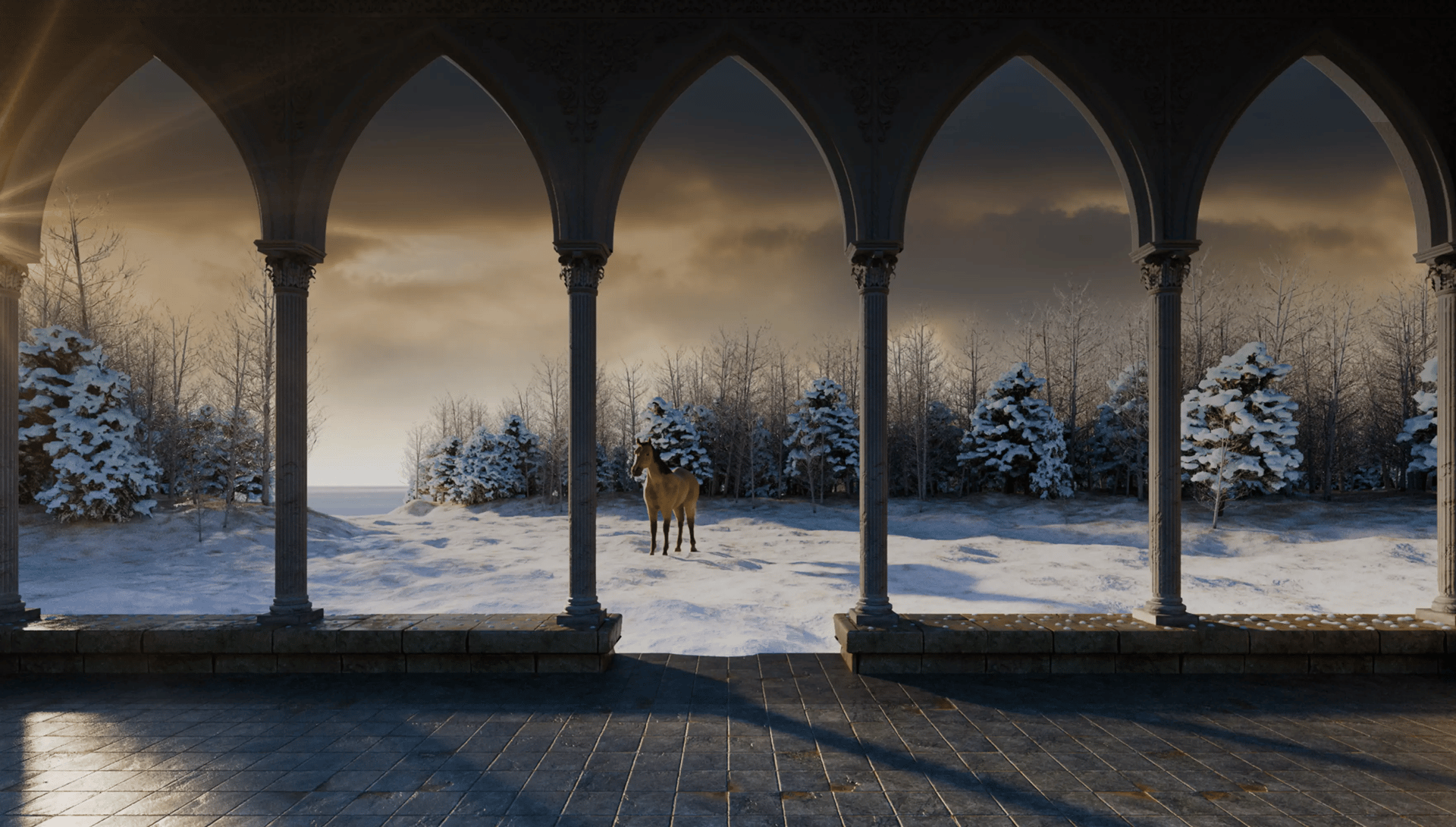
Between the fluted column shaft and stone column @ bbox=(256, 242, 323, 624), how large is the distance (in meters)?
2.07

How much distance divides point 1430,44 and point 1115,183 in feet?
63.5

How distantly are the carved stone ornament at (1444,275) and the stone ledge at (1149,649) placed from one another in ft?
8.99

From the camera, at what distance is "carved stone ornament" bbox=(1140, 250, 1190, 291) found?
245 inches

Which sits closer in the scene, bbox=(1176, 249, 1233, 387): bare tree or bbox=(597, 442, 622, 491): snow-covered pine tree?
bbox=(1176, 249, 1233, 387): bare tree

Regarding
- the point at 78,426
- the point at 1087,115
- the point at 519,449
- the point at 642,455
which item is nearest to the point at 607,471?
the point at 519,449

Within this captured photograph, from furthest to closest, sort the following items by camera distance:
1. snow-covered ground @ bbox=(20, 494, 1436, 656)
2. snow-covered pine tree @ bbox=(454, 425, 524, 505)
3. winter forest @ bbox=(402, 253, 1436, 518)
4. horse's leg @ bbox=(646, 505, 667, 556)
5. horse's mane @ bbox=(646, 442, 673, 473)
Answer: snow-covered pine tree @ bbox=(454, 425, 524, 505), winter forest @ bbox=(402, 253, 1436, 518), horse's leg @ bbox=(646, 505, 667, 556), horse's mane @ bbox=(646, 442, 673, 473), snow-covered ground @ bbox=(20, 494, 1436, 656)

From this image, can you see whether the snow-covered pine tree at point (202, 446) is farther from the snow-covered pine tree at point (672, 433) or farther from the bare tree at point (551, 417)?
the snow-covered pine tree at point (672, 433)

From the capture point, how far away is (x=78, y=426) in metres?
18.0

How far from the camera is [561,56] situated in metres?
6.11

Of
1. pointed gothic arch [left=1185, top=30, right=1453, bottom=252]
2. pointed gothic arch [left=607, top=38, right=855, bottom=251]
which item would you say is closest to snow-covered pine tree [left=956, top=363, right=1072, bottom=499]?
pointed gothic arch [left=1185, top=30, right=1453, bottom=252]

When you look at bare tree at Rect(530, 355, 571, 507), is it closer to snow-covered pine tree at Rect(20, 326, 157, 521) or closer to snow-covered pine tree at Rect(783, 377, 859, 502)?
snow-covered pine tree at Rect(783, 377, 859, 502)

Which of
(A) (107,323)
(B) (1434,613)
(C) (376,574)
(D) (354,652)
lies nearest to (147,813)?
(D) (354,652)

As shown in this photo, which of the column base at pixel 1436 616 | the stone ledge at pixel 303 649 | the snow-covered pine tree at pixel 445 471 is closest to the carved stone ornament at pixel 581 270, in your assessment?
the stone ledge at pixel 303 649

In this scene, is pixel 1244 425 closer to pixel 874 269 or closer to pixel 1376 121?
pixel 1376 121
